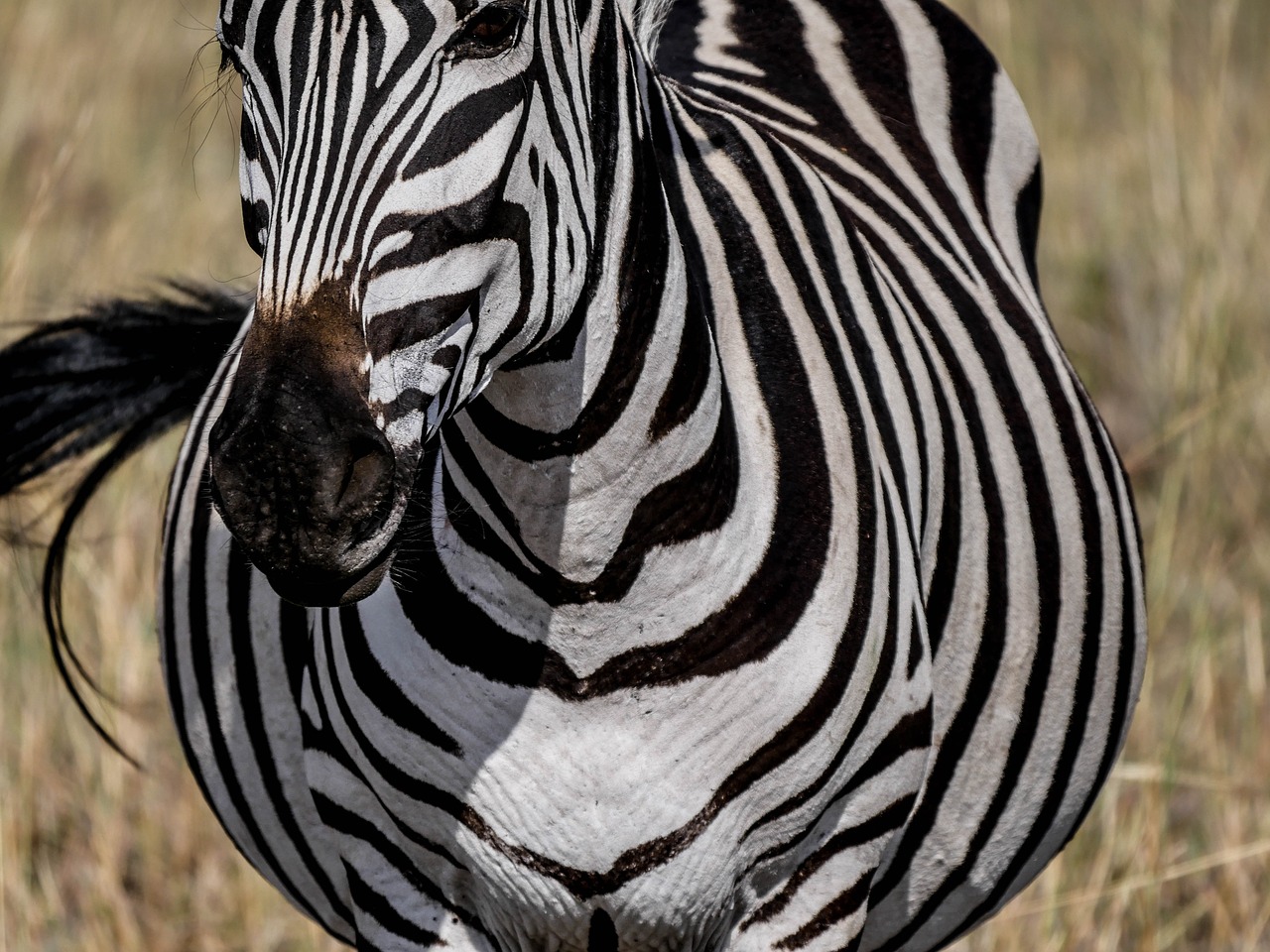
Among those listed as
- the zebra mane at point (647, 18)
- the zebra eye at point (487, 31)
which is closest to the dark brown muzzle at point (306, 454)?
the zebra eye at point (487, 31)

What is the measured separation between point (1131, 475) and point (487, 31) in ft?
12.5

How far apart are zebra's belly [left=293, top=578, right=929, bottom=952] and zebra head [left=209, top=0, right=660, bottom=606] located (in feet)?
1.27

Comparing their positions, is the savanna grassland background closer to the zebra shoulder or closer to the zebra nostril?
the zebra nostril

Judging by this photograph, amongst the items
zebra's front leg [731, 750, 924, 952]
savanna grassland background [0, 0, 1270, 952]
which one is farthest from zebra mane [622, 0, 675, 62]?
zebra's front leg [731, 750, 924, 952]

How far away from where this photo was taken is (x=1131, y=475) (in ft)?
16.0

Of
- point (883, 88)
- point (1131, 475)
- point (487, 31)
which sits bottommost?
point (1131, 475)

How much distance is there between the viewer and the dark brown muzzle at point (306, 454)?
135cm

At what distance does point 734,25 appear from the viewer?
286 centimetres

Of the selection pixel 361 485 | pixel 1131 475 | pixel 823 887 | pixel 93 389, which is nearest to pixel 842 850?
pixel 823 887

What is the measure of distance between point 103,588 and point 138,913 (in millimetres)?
788

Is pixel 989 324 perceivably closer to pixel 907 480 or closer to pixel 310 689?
pixel 907 480

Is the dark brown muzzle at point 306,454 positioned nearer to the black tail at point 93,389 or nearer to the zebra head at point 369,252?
the zebra head at point 369,252

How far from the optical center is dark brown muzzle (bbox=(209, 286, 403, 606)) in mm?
1351

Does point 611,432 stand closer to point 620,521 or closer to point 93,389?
point 620,521
